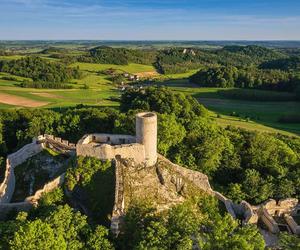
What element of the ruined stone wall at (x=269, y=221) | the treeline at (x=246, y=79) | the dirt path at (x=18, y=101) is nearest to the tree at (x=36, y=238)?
the ruined stone wall at (x=269, y=221)

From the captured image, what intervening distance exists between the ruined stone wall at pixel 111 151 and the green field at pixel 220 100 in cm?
4828

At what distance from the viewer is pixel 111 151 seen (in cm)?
3753

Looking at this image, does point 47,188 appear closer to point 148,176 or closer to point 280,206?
point 148,176

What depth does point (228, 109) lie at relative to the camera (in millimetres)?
101562

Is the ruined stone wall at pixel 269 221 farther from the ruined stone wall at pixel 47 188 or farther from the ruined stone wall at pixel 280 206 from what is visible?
the ruined stone wall at pixel 47 188

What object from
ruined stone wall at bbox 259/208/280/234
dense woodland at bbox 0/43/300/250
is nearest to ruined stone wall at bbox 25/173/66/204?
dense woodland at bbox 0/43/300/250

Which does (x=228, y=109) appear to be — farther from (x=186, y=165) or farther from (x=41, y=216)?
(x=41, y=216)

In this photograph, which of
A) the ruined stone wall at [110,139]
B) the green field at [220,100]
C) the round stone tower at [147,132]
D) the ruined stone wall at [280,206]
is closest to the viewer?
the round stone tower at [147,132]

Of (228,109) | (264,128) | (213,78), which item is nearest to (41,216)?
(264,128)

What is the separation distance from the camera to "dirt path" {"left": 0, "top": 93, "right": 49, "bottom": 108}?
323ft

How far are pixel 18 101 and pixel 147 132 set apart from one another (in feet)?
237

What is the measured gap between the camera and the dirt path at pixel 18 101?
9848 cm

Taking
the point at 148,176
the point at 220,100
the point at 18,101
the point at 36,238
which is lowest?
the point at 220,100

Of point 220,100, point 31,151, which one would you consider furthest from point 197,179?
point 220,100
